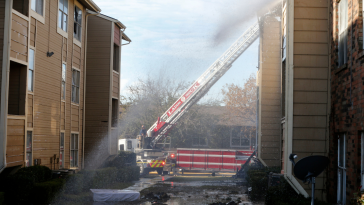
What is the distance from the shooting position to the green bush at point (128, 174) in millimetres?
20992

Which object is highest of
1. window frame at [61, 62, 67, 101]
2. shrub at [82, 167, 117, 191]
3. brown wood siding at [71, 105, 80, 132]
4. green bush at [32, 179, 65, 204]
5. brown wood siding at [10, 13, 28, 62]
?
brown wood siding at [10, 13, 28, 62]

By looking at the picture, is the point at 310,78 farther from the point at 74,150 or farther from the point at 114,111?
the point at 114,111

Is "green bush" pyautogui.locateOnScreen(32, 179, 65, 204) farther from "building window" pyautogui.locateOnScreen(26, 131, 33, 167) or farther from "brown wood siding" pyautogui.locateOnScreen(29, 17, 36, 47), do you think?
"brown wood siding" pyautogui.locateOnScreen(29, 17, 36, 47)

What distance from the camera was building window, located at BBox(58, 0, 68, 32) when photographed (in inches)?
632

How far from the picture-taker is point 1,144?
1110cm

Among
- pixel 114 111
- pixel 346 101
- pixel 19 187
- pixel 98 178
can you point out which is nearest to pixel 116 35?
pixel 114 111

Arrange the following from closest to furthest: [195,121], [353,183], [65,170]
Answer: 1. [353,183]
2. [65,170]
3. [195,121]

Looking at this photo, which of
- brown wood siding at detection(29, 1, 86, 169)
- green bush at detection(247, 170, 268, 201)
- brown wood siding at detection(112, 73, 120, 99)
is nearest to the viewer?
brown wood siding at detection(29, 1, 86, 169)

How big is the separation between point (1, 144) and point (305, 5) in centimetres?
933

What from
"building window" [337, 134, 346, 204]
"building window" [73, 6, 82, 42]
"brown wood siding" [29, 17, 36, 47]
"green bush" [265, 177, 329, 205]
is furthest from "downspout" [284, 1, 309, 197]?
"building window" [73, 6, 82, 42]

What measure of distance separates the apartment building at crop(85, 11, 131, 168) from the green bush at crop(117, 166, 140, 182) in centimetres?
124

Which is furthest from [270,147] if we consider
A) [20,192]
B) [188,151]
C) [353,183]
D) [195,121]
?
[195,121]

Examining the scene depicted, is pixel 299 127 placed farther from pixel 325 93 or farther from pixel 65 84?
pixel 65 84

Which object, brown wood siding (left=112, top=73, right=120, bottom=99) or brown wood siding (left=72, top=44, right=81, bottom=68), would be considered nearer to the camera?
brown wood siding (left=72, top=44, right=81, bottom=68)
